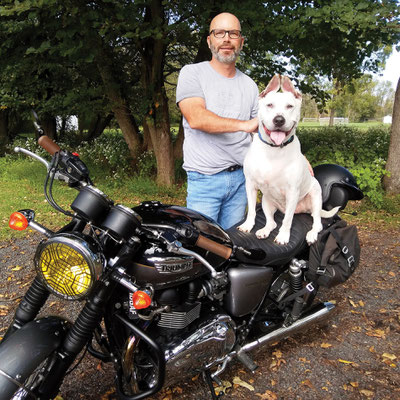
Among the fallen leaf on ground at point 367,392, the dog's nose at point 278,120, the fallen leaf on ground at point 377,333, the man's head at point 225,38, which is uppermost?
the man's head at point 225,38

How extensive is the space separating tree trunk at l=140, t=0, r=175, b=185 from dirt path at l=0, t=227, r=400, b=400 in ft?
14.6

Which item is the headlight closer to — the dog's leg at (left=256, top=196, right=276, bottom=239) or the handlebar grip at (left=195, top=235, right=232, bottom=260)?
the handlebar grip at (left=195, top=235, right=232, bottom=260)

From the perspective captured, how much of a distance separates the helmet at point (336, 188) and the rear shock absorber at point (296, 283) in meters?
0.52

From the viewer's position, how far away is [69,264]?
1.58m

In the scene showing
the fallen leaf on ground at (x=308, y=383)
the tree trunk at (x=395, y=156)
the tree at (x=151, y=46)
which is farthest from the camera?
the tree trunk at (x=395, y=156)

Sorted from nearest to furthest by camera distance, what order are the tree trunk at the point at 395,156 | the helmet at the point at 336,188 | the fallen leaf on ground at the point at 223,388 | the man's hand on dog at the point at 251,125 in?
the man's hand on dog at the point at 251,125 → the fallen leaf on ground at the point at 223,388 → the helmet at the point at 336,188 → the tree trunk at the point at 395,156

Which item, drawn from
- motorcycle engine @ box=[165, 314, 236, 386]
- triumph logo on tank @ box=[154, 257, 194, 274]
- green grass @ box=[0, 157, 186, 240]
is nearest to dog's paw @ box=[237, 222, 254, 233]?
motorcycle engine @ box=[165, 314, 236, 386]

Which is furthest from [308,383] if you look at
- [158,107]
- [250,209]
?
[158,107]

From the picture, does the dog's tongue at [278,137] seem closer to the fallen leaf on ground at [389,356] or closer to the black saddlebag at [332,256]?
the black saddlebag at [332,256]

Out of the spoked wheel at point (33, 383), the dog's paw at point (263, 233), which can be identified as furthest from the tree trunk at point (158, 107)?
the spoked wheel at point (33, 383)

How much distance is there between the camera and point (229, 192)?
2818 millimetres

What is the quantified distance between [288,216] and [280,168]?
322mm

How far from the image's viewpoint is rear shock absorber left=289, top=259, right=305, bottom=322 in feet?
8.11

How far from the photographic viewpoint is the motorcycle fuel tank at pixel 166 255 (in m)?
1.78
